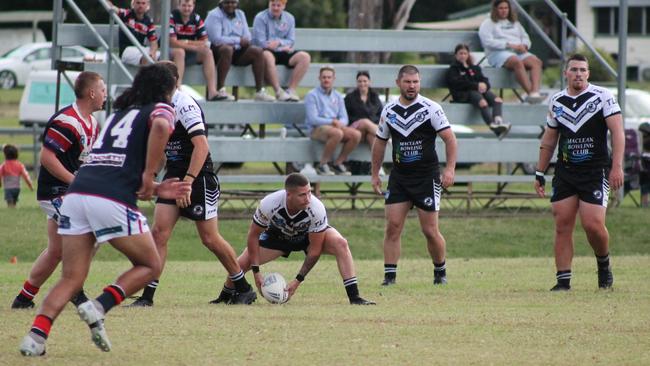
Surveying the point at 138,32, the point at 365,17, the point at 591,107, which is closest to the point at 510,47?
the point at 138,32

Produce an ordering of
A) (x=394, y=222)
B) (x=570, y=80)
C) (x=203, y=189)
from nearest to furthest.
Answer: (x=203, y=189)
(x=570, y=80)
(x=394, y=222)

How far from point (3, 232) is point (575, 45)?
35158 mm

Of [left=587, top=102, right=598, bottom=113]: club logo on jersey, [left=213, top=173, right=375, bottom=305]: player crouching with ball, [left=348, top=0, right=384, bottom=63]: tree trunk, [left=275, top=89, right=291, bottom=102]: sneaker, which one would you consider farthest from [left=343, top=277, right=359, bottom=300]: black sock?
[left=348, top=0, right=384, bottom=63]: tree trunk

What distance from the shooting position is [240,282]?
11141mm

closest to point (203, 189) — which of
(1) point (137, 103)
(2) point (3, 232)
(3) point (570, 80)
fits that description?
(1) point (137, 103)

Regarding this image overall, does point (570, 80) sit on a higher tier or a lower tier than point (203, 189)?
higher

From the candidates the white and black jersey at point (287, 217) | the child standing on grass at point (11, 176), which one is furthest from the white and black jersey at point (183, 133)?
the child standing on grass at point (11, 176)

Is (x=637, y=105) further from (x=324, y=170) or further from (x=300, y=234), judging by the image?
(x=300, y=234)

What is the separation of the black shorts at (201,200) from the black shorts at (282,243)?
803 mm

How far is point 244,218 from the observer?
19.8 m

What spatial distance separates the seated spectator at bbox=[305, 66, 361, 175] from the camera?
64.2 ft

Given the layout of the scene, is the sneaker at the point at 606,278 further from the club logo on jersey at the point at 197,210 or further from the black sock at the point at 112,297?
the black sock at the point at 112,297

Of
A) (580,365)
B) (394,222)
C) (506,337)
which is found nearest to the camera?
(580,365)

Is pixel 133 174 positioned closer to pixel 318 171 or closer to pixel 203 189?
pixel 203 189
